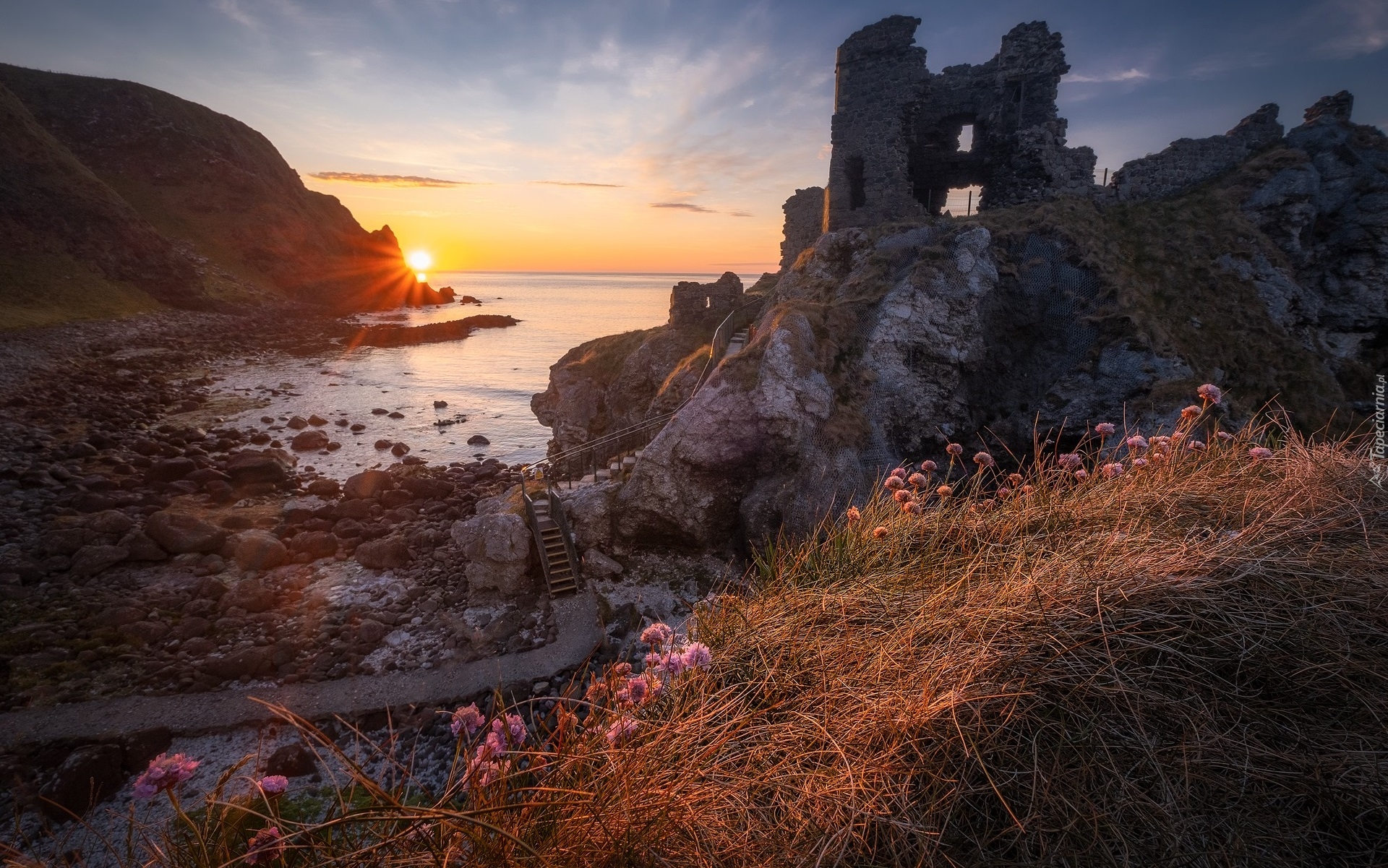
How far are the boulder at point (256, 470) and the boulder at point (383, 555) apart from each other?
9.09 m

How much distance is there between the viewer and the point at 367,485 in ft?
71.4

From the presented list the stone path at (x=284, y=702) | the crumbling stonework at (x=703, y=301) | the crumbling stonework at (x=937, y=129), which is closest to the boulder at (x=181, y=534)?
the stone path at (x=284, y=702)

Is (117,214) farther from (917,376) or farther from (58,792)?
(917,376)

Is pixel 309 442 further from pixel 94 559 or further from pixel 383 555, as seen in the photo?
pixel 383 555

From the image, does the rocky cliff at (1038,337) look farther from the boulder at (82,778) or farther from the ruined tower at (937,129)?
the boulder at (82,778)

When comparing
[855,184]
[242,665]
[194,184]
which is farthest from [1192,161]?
[194,184]

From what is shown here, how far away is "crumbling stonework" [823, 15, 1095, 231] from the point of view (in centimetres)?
1875

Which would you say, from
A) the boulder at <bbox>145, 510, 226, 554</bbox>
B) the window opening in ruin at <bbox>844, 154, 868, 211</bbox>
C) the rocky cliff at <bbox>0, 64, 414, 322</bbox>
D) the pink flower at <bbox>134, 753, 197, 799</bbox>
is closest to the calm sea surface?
the boulder at <bbox>145, 510, 226, 554</bbox>

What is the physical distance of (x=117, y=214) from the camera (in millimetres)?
63781

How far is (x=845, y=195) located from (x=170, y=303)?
73417 mm

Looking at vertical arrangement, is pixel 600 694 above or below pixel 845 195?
below

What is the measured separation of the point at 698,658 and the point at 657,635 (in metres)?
0.47

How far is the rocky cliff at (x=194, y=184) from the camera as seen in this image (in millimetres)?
78375

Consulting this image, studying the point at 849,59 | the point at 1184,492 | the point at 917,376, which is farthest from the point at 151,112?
the point at 1184,492
